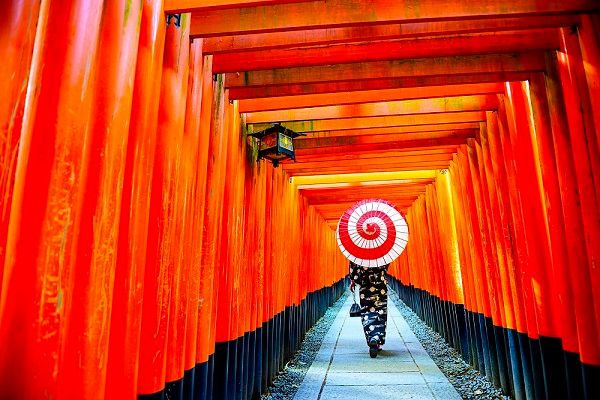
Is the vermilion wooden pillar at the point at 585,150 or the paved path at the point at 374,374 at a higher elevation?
the vermilion wooden pillar at the point at 585,150

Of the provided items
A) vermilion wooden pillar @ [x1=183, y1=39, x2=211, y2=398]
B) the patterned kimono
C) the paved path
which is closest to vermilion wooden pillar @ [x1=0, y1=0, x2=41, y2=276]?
vermilion wooden pillar @ [x1=183, y1=39, x2=211, y2=398]

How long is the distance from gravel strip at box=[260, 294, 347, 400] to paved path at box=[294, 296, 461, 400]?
0.42ft

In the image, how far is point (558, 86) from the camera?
3459 millimetres

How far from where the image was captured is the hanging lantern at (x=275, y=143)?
480 centimetres

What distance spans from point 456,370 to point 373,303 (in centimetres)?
178

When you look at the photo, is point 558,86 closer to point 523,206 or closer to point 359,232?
point 523,206

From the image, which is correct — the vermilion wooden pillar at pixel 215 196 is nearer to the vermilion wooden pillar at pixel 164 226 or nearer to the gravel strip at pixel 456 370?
the vermilion wooden pillar at pixel 164 226

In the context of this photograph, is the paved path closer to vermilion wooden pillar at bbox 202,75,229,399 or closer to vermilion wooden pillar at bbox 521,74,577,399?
vermilion wooden pillar at bbox 521,74,577,399

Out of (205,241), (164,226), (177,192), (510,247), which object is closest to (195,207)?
(205,241)

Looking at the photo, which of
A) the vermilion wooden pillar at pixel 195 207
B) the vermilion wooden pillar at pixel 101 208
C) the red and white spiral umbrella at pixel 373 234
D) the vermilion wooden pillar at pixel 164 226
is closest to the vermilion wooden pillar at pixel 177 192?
the vermilion wooden pillar at pixel 164 226

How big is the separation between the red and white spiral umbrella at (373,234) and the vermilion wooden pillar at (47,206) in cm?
595

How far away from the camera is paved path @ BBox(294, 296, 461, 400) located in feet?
17.0

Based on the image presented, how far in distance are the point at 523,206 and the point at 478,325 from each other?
9.25ft

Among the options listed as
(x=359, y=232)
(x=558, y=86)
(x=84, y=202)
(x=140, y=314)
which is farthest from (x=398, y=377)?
(x=84, y=202)
